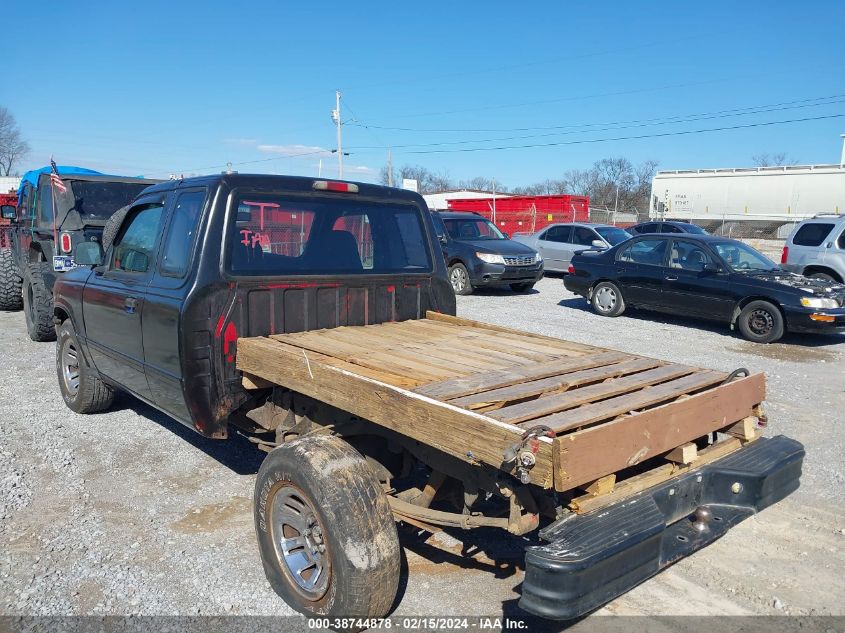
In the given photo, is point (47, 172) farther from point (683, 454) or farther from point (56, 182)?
point (683, 454)

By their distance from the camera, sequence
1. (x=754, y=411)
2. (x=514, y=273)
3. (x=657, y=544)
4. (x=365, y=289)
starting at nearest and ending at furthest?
1. (x=657, y=544)
2. (x=754, y=411)
3. (x=365, y=289)
4. (x=514, y=273)

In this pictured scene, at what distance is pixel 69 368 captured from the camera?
5.87m

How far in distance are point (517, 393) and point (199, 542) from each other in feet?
6.96

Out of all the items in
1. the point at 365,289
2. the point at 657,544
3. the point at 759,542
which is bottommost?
the point at 759,542

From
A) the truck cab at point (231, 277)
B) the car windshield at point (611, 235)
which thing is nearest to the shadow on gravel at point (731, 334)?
the car windshield at point (611, 235)

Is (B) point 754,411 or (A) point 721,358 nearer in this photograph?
(B) point 754,411

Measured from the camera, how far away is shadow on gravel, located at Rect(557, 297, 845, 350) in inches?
368

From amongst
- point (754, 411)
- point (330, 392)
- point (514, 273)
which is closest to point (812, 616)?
point (754, 411)

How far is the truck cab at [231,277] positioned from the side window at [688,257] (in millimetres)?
7034

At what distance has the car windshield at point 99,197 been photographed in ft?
28.5

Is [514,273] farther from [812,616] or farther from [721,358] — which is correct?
[812,616]

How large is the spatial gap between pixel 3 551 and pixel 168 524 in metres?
0.84

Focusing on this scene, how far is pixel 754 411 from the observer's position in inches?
129

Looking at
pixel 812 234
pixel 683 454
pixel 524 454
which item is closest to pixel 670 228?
pixel 812 234
